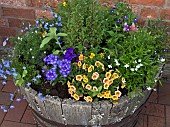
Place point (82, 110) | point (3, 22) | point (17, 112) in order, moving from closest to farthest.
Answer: point (82, 110) < point (17, 112) < point (3, 22)

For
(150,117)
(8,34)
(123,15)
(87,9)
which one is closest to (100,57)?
(87,9)

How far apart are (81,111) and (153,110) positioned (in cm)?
88

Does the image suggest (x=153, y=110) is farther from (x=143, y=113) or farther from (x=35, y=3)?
(x=35, y=3)

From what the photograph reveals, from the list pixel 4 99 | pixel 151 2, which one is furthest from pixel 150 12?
pixel 4 99

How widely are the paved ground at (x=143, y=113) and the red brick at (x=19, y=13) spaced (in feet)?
1.88

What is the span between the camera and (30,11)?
7.11ft

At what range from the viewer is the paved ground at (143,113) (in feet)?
6.59

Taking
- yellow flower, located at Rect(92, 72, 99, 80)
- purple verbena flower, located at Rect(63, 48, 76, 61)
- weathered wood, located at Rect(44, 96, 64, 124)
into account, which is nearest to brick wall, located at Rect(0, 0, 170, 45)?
purple verbena flower, located at Rect(63, 48, 76, 61)

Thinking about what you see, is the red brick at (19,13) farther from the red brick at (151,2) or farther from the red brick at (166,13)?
the red brick at (166,13)

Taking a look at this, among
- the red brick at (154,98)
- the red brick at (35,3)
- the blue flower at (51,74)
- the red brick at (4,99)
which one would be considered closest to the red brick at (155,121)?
the red brick at (154,98)

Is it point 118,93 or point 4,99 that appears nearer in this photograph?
point 118,93

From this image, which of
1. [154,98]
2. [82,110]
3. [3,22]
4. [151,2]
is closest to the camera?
[82,110]

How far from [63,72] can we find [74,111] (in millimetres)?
203

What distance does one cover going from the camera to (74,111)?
55.4 inches
